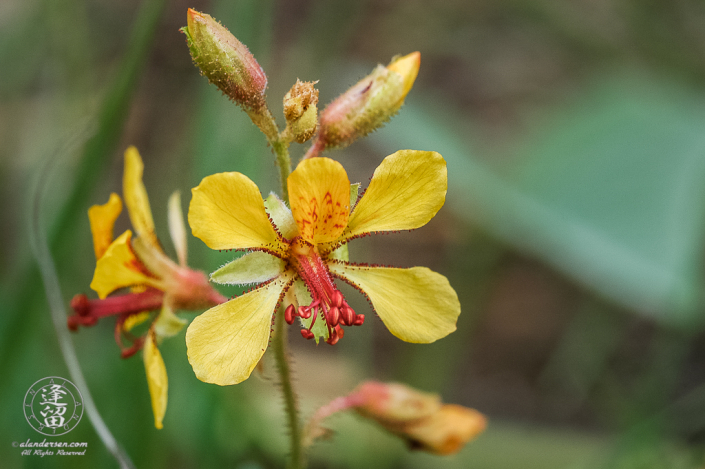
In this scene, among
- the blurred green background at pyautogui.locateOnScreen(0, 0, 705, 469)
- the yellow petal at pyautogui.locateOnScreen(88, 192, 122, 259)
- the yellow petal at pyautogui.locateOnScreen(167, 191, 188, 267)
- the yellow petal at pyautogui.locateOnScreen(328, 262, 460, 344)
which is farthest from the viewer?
the blurred green background at pyautogui.locateOnScreen(0, 0, 705, 469)

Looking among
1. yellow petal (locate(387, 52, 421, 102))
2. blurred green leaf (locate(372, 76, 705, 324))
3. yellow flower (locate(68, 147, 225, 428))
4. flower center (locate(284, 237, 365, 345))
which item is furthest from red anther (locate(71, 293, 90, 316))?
blurred green leaf (locate(372, 76, 705, 324))

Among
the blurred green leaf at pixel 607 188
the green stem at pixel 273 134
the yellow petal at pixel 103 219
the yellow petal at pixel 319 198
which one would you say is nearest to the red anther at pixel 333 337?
the yellow petal at pixel 319 198

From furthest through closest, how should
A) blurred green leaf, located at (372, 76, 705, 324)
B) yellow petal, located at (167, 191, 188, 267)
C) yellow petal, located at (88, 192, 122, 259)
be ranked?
blurred green leaf, located at (372, 76, 705, 324), yellow petal, located at (167, 191, 188, 267), yellow petal, located at (88, 192, 122, 259)

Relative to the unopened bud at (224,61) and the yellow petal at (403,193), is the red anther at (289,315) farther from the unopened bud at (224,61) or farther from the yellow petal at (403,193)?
the unopened bud at (224,61)

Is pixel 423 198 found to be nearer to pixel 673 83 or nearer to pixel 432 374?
pixel 432 374

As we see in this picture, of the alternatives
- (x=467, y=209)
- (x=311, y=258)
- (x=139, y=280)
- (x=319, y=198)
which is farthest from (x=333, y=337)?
(x=467, y=209)

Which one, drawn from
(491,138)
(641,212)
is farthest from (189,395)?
(491,138)

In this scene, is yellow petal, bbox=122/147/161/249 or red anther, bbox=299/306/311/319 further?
yellow petal, bbox=122/147/161/249

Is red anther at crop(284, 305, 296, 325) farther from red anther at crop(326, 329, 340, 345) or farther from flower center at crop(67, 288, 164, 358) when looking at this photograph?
flower center at crop(67, 288, 164, 358)
